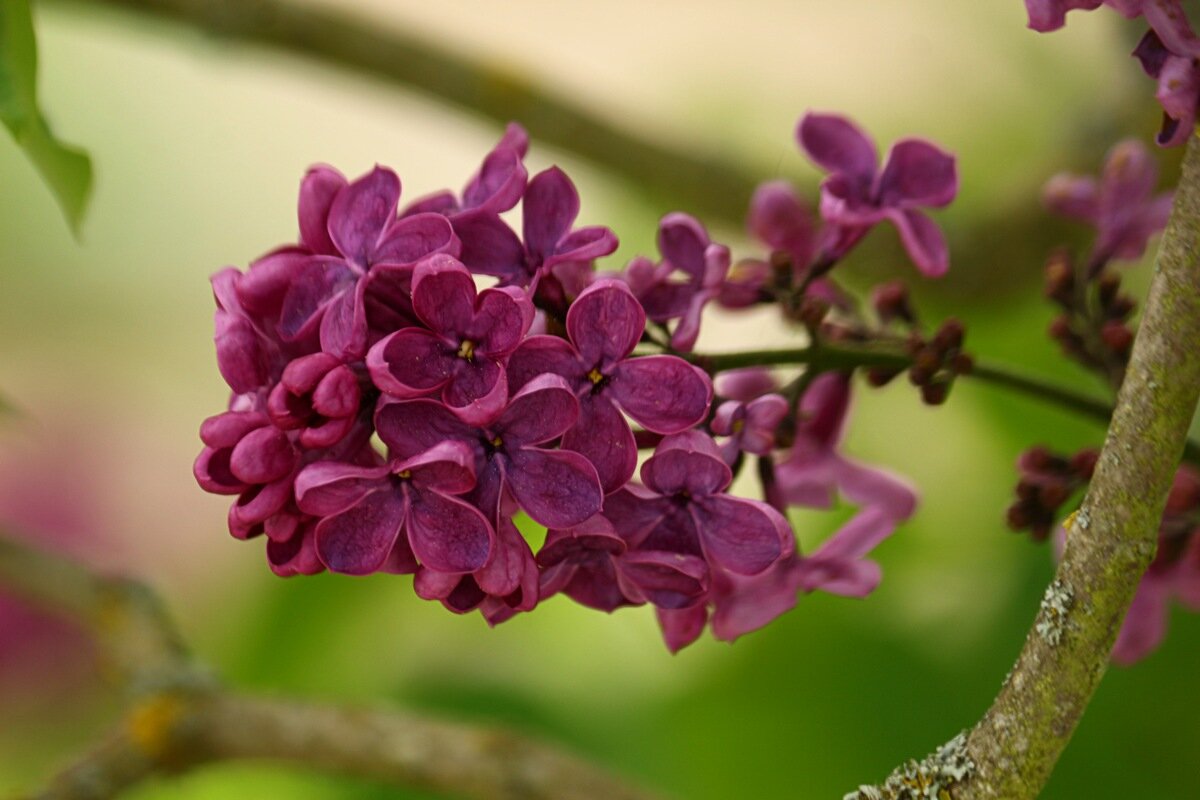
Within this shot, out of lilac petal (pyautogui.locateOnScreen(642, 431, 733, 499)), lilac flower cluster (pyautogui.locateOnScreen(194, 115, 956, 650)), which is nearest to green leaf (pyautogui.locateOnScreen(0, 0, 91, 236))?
lilac flower cluster (pyautogui.locateOnScreen(194, 115, 956, 650))

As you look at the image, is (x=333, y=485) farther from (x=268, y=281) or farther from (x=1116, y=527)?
(x=1116, y=527)

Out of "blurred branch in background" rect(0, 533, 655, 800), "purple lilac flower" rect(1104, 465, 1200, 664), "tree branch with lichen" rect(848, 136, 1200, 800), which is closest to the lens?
"tree branch with lichen" rect(848, 136, 1200, 800)

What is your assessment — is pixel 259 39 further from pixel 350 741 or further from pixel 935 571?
pixel 935 571

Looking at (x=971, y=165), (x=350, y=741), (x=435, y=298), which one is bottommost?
(x=350, y=741)

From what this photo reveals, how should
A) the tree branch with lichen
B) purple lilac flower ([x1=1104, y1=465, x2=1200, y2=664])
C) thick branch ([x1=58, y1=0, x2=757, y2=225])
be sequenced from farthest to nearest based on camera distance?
thick branch ([x1=58, y1=0, x2=757, y2=225]) → purple lilac flower ([x1=1104, y1=465, x2=1200, y2=664]) → the tree branch with lichen

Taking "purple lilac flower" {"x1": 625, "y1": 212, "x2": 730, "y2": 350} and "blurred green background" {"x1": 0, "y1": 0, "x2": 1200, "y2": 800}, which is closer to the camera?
"purple lilac flower" {"x1": 625, "y1": 212, "x2": 730, "y2": 350}

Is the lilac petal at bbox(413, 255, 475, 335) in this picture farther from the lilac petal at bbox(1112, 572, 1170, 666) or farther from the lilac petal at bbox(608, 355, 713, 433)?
the lilac petal at bbox(1112, 572, 1170, 666)

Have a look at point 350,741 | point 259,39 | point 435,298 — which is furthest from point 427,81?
point 435,298
